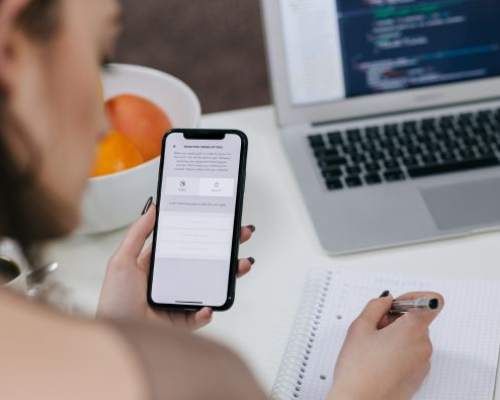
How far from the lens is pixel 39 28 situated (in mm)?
373

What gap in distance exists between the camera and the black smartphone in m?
0.78

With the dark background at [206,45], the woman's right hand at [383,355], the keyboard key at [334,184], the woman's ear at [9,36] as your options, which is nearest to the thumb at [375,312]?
the woman's right hand at [383,355]

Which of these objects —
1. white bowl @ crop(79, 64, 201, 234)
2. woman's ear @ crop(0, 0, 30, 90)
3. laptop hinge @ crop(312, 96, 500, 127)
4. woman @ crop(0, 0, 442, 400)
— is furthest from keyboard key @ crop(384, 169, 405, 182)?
woman's ear @ crop(0, 0, 30, 90)

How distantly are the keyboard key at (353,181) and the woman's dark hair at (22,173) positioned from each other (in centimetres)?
57

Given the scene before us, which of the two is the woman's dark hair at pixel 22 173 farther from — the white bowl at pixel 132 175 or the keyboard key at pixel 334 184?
the keyboard key at pixel 334 184

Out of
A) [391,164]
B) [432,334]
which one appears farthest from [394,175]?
[432,334]

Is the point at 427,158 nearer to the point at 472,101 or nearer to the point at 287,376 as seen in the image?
the point at 472,101

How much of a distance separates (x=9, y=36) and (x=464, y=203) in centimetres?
65

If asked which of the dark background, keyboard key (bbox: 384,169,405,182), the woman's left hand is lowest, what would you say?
the dark background

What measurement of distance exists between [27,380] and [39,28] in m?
0.15

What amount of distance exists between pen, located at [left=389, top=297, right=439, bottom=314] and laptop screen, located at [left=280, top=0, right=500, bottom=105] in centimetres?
36

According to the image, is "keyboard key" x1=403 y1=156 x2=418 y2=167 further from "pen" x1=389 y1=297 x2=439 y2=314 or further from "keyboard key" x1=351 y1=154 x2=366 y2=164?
"pen" x1=389 y1=297 x2=439 y2=314

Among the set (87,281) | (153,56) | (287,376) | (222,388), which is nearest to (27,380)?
(222,388)

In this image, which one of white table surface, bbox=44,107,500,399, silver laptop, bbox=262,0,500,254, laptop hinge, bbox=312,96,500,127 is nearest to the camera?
white table surface, bbox=44,107,500,399
